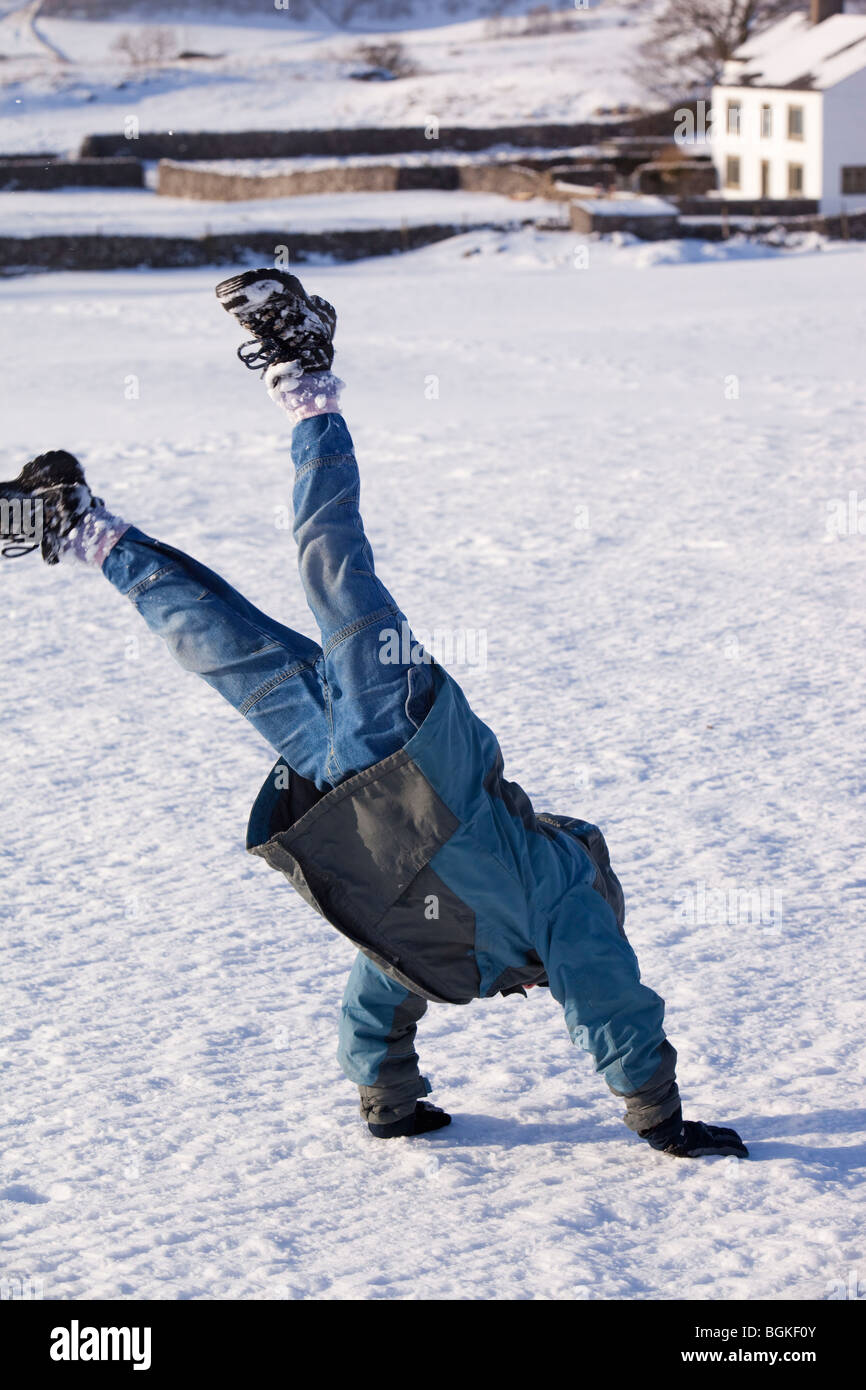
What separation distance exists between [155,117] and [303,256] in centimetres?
2759

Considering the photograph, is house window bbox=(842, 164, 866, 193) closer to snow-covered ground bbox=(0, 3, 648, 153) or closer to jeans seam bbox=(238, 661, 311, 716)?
snow-covered ground bbox=(0, 3, 648, 153)

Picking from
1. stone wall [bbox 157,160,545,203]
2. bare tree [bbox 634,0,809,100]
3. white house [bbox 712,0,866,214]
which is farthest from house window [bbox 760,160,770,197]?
bare tree [bbox 634,0,809,100]

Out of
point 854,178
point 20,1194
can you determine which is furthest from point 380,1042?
point 854,178

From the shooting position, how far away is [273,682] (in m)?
2.31

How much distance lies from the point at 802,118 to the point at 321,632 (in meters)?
30.7

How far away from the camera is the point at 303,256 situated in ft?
68.0

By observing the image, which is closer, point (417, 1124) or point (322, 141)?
point (417, 1124)

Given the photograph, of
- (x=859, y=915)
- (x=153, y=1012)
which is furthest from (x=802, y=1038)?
(x=153, y=1012)

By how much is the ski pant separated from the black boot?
3.3 inches

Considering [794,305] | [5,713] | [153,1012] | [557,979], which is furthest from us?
[794,305]

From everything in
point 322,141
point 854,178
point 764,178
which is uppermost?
point 322,141

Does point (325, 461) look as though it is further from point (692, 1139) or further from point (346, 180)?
point (346, 180)
